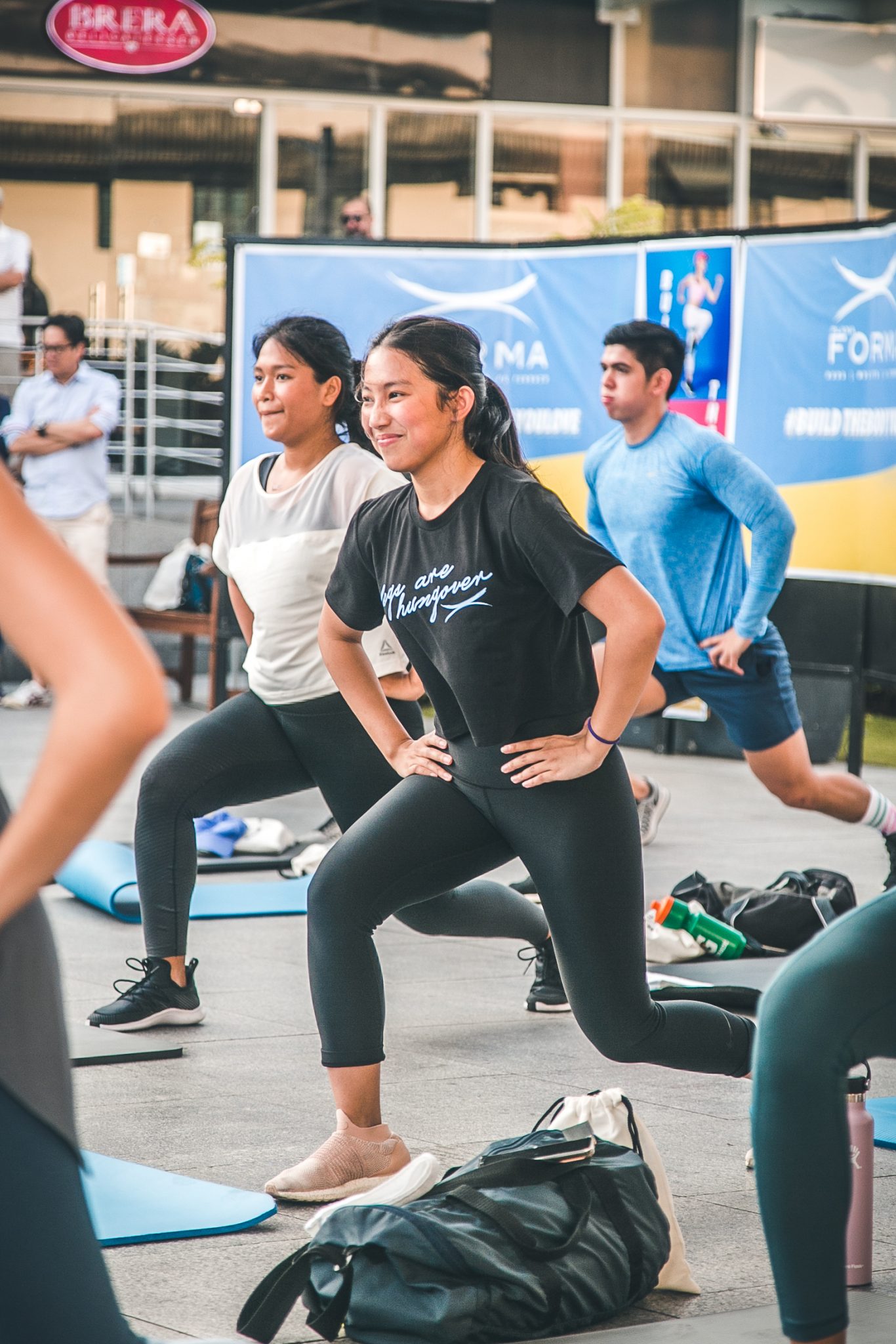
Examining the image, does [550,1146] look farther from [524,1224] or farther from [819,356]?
[819,356]

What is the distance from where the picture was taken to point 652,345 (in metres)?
6.68

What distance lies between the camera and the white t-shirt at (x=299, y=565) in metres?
4.97

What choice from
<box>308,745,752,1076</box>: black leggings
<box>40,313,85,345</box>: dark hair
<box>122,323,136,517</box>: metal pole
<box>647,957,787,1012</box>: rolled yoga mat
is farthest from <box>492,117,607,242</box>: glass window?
<box>308,745,752,1076</box>: black leggings

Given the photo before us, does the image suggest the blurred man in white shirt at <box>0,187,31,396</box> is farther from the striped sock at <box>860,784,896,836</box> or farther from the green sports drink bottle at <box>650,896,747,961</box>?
the green sports drink bottle at <box>650,896,747,961</box>

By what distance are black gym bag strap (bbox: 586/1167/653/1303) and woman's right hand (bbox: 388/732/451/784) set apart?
957mm

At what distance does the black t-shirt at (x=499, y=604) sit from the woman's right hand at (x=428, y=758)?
48 mm

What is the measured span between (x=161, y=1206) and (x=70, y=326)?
9.85 meters

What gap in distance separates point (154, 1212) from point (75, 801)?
2.32m

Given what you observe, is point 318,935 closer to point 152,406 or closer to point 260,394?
point 260,394

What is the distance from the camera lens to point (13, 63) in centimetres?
1672

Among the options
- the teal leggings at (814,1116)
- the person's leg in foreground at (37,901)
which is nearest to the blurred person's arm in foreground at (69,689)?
the person's leg in foreground at (37,901)

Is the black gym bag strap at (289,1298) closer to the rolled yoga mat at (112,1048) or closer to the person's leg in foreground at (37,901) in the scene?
the person's leg in foreground at (37,901)

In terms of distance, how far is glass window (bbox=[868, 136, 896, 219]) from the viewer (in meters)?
19.3

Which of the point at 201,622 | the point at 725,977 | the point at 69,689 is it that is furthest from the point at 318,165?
the point at 69,689
